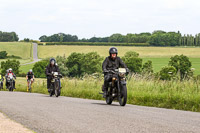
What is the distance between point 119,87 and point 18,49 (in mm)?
154928

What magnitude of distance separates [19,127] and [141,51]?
453ft

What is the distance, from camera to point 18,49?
536 feet

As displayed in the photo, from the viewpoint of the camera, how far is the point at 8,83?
3173 centimetres

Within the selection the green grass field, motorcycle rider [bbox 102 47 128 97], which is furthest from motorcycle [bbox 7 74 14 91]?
the green grass field

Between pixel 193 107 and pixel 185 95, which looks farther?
pixel 185 95

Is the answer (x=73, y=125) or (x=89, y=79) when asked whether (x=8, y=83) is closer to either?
(x=89, y=79)

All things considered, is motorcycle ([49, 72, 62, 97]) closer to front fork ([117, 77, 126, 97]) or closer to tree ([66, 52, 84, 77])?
front fork ([117, 77, 126, 97])

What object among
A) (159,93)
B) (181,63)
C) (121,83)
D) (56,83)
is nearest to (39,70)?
(181,63)

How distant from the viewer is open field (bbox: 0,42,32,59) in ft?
514

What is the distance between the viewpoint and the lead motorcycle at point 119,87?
474 inches

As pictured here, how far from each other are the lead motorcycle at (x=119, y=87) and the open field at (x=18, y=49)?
143 metres

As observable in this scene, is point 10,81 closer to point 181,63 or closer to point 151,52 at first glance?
point 181,63

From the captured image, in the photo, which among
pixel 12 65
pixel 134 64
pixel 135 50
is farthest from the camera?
pixel 135 50

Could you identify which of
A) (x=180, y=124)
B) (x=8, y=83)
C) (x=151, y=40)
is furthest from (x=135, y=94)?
(x=151, y=40)
